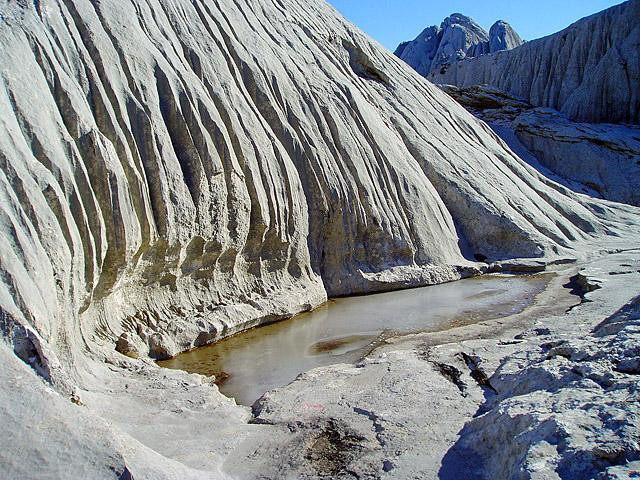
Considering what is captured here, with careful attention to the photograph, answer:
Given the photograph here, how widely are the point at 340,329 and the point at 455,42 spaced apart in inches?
1816

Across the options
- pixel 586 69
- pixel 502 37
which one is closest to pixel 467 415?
pixel 586 69

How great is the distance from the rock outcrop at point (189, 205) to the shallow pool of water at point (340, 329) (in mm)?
330

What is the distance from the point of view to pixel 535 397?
3.29 metres

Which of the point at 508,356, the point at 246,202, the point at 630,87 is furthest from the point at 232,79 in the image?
the point at 630,87

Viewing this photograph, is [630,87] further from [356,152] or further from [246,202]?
[246,202]

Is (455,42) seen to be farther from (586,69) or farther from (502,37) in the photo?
(586,69)

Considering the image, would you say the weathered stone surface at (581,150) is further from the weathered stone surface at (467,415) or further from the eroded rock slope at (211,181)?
the weathered stone surface at (467,415)

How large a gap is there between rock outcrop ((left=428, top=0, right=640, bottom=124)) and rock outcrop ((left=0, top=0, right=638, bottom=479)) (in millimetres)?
12847

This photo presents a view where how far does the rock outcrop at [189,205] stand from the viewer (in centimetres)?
376

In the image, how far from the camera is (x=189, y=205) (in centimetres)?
702

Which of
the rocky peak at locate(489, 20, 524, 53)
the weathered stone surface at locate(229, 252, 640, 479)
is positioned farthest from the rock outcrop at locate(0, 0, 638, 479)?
the rocky peak at locate(489, 20, 524, 53)

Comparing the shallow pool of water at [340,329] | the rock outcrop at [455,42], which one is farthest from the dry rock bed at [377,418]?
the rock outcrop at [455,42]

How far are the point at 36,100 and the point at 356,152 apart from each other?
250 inches

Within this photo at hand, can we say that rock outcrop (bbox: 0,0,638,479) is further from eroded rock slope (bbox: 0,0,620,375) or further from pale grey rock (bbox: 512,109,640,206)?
pale grey rock (bbox: 512,109,640,206)
